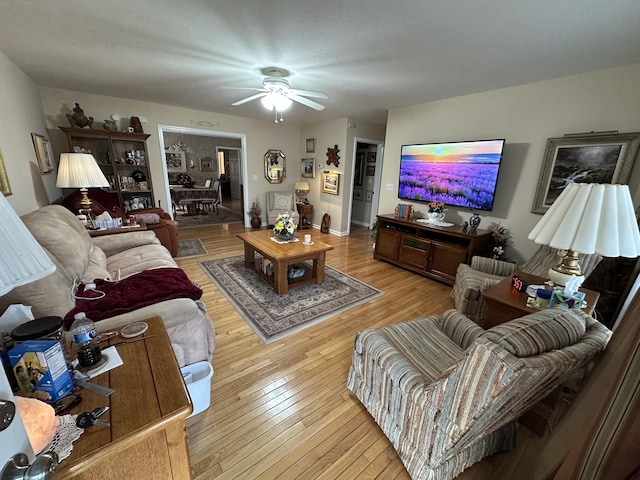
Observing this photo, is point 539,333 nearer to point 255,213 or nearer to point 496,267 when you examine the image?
point 496,267

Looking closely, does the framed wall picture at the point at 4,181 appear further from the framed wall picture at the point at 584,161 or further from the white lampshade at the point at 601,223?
the framed wall picture at the point at 584,161

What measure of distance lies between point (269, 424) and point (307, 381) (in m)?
0.37

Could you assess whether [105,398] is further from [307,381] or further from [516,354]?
[516,354]

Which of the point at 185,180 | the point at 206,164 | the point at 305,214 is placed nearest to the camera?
the point at 305,214

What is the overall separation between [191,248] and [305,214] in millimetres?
2628

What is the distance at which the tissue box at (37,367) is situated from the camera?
746mm

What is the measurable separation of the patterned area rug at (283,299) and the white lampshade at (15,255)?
175 centimetres

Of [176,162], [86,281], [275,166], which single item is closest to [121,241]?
[86,281]

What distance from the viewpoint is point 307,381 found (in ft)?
5.78

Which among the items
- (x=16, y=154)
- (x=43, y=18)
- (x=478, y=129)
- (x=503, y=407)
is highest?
(x=43, y=18)

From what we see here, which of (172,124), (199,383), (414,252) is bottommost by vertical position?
(199,383)

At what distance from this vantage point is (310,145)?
5949mm

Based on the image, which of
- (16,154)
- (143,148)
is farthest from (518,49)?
(143,148)

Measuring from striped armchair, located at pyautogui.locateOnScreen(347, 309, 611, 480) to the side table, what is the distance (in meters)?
4.59
